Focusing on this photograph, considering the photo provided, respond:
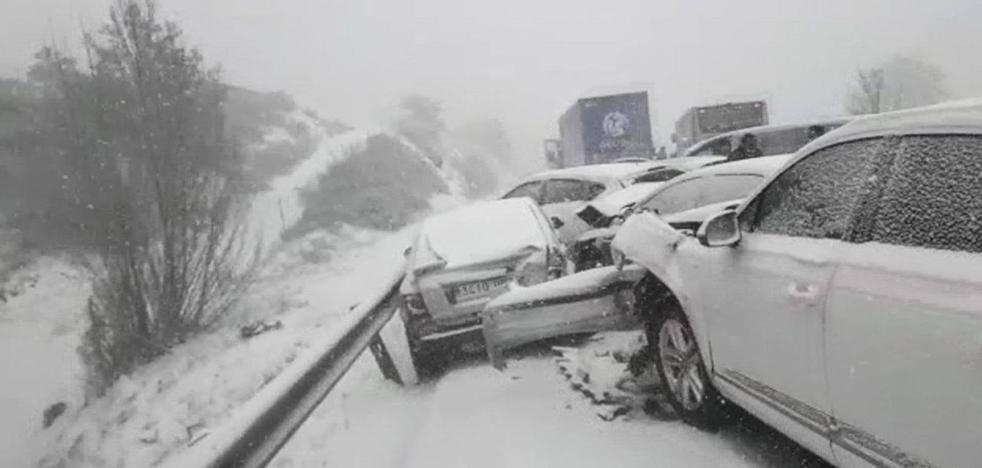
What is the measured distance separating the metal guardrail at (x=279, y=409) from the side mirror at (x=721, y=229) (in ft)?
7.20

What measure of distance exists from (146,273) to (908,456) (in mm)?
17632

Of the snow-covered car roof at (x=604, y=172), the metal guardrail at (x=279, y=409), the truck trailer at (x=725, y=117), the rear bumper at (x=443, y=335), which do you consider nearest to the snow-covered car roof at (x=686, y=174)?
the snow-covered car roof at (x=604, y=172)

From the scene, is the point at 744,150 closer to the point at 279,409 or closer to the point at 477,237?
the point at 477,237

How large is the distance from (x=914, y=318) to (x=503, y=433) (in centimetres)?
311

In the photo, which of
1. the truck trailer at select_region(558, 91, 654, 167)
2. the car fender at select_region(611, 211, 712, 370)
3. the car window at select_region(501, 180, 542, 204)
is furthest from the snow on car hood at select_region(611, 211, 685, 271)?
the truck trailer at select_region(558, 91, 654, 167)

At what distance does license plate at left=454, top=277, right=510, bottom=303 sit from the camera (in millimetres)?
7129

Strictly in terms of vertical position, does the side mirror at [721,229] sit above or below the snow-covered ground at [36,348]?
above

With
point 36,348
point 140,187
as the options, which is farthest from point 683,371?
point 36,348

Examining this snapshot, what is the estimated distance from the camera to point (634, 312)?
5.23m

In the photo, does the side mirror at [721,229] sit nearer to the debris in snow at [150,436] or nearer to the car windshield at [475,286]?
the car windshield at [475,286]

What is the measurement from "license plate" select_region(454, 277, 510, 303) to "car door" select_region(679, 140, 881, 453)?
321 cm

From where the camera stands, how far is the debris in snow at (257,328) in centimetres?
1588

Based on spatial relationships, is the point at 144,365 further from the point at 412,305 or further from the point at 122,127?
the point at 412,305

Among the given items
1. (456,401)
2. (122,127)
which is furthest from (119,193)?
(456,401)
